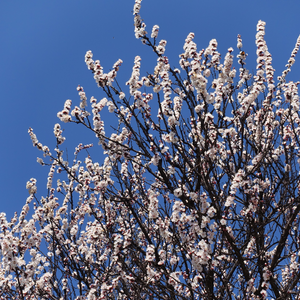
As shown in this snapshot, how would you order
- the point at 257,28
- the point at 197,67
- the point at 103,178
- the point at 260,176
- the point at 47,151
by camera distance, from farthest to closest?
the point at 47,151 → the point at 103,178 → the point at 260,176 → the point at 257,28 → the point at 197,67

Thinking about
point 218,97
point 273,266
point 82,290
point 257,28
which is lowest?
point 273,266

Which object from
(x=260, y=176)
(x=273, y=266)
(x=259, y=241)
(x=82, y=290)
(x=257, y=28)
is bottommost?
(x=273, y=266)

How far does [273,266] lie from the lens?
203 inches

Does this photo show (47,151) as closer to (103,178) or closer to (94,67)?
(103,178)

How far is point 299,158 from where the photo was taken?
20.1 ft

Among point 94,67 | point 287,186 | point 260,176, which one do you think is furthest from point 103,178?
point 287,186

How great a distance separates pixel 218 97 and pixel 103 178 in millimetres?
2893

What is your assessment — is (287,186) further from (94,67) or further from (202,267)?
(94,67)

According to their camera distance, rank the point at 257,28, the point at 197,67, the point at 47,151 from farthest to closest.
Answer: the point at 47,151 < the point at 257,28 < the point at 197,67

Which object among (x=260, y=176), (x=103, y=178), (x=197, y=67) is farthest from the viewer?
(x=103, y=178)

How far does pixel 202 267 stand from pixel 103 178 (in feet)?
8.95

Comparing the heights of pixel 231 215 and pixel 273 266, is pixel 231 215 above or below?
above

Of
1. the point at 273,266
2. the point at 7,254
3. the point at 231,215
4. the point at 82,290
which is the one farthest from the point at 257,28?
the point at 82,290

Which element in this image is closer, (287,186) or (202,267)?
(202,267)
